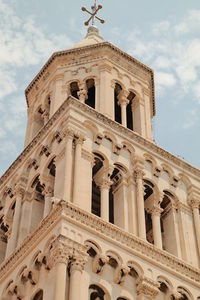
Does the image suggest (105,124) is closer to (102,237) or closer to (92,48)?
(92,48)

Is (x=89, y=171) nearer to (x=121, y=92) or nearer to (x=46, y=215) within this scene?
(x=46, y=215)

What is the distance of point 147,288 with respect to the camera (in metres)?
24.6

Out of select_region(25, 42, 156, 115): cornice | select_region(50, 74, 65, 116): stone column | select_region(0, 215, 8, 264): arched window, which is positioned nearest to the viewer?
select_region(0, 215, 8, 264): arched window

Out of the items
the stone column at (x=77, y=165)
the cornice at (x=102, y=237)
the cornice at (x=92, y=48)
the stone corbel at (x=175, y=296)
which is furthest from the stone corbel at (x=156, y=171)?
the cornice at (x=92, y=48)

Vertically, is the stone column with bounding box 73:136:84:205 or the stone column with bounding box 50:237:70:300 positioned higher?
the stone column with bounding box 73:136:84:205

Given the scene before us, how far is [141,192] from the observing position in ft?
94.3

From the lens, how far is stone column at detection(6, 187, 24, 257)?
91.2ft

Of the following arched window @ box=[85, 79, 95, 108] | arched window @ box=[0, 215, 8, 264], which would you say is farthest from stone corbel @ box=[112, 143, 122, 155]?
arched window @ box=[85, 79, 95, 108]

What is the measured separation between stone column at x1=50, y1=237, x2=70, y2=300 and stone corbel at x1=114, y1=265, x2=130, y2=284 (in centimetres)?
192

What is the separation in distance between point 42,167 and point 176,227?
5515 millimetres

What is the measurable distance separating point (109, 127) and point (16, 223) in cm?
554

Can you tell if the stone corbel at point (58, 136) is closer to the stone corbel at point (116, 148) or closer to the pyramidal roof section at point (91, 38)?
the stone corbel at point (116, 148)

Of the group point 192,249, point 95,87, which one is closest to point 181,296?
point 192,249

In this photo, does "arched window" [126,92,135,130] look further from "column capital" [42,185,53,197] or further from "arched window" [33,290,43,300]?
"arched window" [33,290,43,300]
